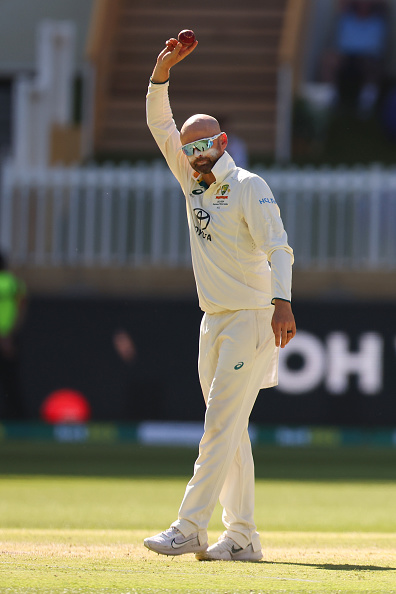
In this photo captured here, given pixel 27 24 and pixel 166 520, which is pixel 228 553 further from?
pixel 27 24

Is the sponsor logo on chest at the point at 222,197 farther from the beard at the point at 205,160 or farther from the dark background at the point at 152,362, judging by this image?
the dark background at the point at 152,362

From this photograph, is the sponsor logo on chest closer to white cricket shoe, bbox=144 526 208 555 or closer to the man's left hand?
the man's left hand

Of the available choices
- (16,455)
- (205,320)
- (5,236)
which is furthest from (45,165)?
(205,320)

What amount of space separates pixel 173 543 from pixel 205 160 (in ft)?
6.23

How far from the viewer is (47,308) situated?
1506cm

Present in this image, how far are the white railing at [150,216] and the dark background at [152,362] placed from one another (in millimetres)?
682

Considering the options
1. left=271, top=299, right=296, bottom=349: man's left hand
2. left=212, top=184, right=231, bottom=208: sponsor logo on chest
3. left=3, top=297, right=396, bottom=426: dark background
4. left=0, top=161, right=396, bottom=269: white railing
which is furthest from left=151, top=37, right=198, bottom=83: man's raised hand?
left=0, top=161, right=396, bottom=269: white railing

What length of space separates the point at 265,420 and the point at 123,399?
160 centimetres

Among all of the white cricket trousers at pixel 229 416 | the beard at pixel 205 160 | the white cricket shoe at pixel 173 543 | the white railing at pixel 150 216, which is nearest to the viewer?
the white cricket shoe at pixel 173 543

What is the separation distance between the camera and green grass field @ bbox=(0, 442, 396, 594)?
5.73 m

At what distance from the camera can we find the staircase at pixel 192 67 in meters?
19.6

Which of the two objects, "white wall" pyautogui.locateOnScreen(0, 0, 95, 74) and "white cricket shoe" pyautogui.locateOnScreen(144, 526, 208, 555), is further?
"white wall" pyautogui.locateOnScreen(0, 0, 95, 74)

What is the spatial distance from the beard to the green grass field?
194cm

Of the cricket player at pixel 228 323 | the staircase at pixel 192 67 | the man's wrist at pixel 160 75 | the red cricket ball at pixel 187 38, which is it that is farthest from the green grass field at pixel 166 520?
the staircase at pixel 192 67
